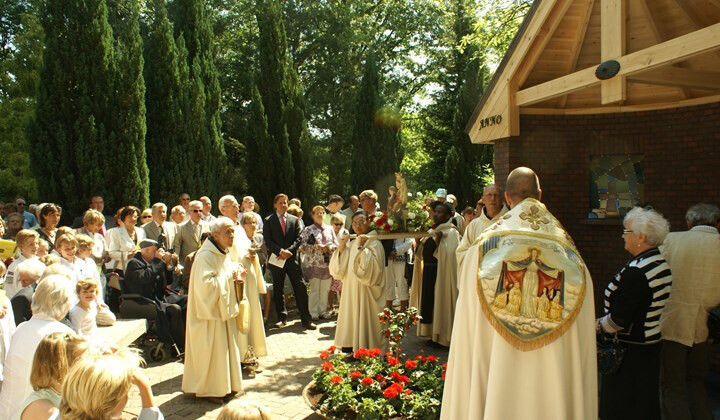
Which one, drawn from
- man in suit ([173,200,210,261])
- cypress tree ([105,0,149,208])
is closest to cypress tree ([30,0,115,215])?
cypress tree ([105,0,149,208])

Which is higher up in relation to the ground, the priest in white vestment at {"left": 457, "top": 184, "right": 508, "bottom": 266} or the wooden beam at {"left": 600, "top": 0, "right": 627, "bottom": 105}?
the wooden beam at {"left": 600, "top": 0, "right": 627, "bottom": 105}

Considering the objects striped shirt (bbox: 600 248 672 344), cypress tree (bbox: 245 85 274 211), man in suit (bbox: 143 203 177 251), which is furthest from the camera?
cypress tree (bbox: 245 85 274 211)

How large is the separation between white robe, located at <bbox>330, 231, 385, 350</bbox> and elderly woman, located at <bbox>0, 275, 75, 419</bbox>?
4.34 meters

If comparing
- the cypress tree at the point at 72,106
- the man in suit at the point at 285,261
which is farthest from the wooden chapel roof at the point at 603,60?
the cypress tree at the point at 72,106

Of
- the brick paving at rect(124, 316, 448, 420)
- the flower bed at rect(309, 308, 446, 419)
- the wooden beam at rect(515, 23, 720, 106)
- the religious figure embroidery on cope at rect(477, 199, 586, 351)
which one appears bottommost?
the brick paving at rect(124, 316, 448, 420)

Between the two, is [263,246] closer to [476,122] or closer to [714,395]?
[476,122]

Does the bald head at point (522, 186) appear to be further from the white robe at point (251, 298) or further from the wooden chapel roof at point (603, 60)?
the white robe at point (251, 298)

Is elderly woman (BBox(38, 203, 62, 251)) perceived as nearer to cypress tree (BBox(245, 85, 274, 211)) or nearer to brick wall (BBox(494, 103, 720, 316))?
brick wall (BBox(494, 103, 720, 316))

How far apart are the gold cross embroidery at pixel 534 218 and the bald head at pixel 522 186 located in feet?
0.49

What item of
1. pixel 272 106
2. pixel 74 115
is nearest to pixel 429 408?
pixel 74 115

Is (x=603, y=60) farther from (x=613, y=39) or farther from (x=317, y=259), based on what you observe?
(x=317, y=259)

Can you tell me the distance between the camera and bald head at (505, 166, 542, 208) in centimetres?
388

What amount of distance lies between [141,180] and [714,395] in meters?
12.9

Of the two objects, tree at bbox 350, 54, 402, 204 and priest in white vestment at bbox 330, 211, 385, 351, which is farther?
tree at bbox 350, 54, 402, 204
